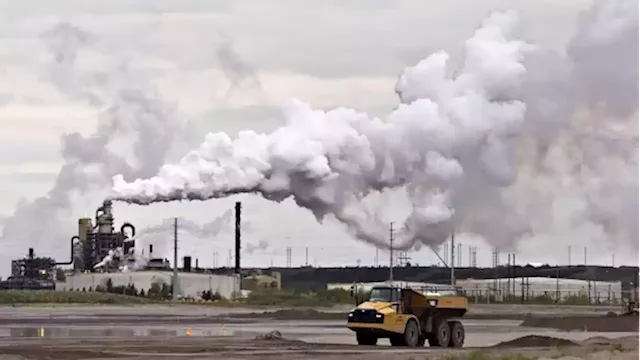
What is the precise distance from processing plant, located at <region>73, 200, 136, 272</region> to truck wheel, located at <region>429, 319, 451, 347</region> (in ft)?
384

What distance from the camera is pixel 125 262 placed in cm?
16888

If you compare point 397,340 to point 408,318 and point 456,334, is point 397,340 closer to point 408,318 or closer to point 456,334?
point 408,318

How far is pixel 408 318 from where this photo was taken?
5072 centimetres

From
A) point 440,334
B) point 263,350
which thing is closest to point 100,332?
point 440,334

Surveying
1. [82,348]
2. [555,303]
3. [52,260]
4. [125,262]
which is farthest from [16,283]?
[82,348]

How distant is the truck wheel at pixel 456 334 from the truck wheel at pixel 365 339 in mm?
3438

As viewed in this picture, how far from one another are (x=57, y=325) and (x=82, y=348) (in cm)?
2748

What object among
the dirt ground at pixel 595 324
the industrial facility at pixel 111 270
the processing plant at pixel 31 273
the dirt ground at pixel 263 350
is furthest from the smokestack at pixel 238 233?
the dirt ground at pixel 263 350

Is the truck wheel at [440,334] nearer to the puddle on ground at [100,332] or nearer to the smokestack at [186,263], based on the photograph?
the puddle on ground at [100,332]

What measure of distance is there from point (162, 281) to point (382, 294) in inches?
4475

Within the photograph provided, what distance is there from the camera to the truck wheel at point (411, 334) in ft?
165

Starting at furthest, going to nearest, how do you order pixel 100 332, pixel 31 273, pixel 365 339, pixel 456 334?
pixel 31 273
pixel 100 332
pixel 456 334
pixel 365 339

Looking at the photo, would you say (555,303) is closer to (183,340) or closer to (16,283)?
(16,283)

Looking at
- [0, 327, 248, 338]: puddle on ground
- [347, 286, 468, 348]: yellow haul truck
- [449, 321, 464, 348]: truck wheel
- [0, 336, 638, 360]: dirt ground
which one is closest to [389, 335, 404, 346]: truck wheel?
[347, 286, 468, 348]: yellow haul truck
